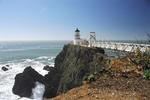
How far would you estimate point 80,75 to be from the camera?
3341cm

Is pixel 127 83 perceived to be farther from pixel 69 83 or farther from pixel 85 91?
pixel 69 83

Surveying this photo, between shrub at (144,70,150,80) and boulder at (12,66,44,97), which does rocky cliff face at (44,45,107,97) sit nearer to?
boulder at (12,66,44,97)

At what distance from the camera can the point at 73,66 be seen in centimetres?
3712

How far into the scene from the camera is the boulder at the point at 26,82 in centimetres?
4303

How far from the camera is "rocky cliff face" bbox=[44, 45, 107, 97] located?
3254 centimetres

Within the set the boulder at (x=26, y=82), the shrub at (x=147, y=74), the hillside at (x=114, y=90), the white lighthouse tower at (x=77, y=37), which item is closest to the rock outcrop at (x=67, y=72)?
the boulder at (x=26, y=82)

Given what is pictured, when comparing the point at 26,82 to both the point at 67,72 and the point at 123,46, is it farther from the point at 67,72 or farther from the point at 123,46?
the point at 123,46

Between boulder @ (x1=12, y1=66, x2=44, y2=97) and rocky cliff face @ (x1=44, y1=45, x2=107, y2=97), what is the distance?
2423 mm

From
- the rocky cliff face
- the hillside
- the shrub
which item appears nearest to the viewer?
the hillside

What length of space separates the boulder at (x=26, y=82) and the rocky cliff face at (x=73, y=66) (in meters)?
2.42

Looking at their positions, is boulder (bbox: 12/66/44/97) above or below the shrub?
below

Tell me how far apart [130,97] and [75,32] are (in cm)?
3435

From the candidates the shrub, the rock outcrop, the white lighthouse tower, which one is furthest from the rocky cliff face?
the shrub

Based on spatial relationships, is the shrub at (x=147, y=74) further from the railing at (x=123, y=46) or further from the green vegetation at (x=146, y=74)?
the railing at (x=123, y=46)
